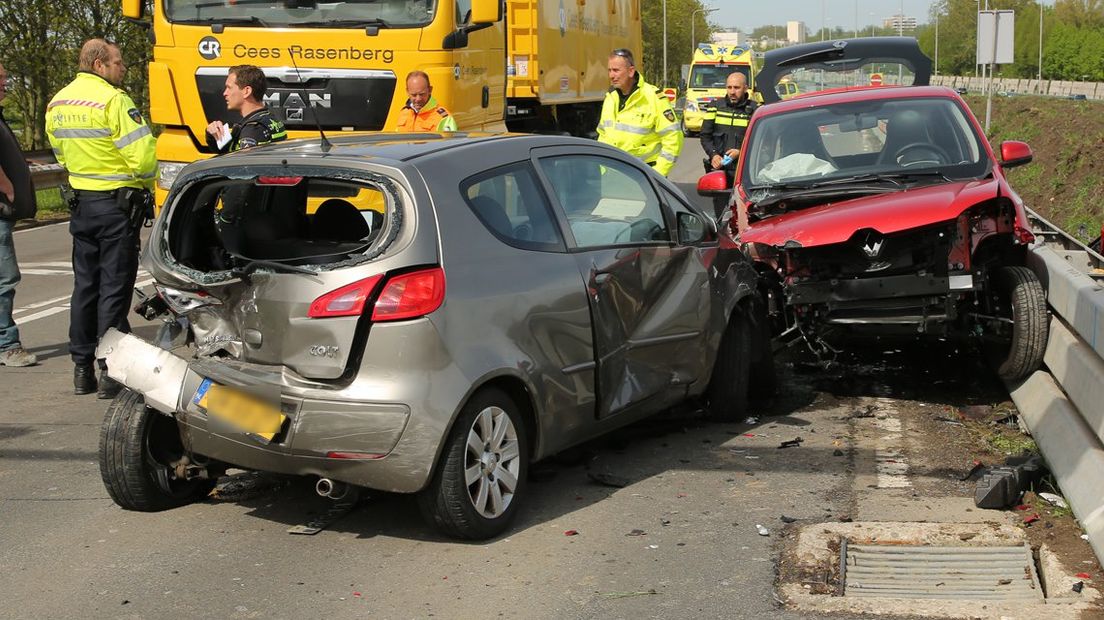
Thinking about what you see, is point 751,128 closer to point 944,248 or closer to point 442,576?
point 944,248

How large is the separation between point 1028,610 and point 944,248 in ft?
10.6

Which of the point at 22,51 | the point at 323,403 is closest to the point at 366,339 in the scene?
the point at 323,403

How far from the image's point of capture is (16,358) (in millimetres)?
9320

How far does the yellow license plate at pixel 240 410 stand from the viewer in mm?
5094

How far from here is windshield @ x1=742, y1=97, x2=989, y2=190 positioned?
859cm

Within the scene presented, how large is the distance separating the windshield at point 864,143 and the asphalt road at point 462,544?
211 centimetres

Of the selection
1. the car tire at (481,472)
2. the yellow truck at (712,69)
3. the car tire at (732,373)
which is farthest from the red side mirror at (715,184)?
the yellow truck at (712,69)

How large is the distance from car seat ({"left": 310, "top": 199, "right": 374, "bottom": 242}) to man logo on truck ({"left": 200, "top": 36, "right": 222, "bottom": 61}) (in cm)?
566


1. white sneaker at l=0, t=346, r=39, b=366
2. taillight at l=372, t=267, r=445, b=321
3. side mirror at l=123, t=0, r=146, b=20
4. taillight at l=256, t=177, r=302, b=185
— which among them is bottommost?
white sneaker at l=0, t=346, r=39, b=366

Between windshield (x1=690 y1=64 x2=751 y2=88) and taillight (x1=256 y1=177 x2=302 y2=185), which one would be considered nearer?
taillight (x1=256 y1=177 x2=302 y2=185)

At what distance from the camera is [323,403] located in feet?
16.5

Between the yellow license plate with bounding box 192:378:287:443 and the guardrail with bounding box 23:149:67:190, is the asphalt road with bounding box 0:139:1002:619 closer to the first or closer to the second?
the yellow license plate with bounding box 192:378:287:443

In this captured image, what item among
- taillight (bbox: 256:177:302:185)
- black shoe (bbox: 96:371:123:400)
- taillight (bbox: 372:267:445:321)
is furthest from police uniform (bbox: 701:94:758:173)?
taillight (bbox: 372:267:445:321)

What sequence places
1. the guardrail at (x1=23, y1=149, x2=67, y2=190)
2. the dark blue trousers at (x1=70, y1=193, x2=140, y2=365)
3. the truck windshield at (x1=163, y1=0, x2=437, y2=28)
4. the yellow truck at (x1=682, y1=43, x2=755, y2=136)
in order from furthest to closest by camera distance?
1. the yellow truck at (x1=682, y1=43, x2=755, y2=136)
2. the guardrail at (x1=23, y1=149, x2=67, y2=190)
3. the truck windshield at (x1=163, y1=0, x2=437, y2=28)
4. the dark blue trousers at (x1=70, y1=193, x2=140, y2=365)
